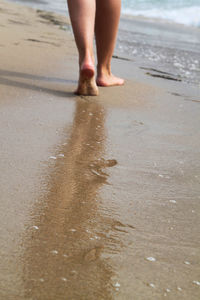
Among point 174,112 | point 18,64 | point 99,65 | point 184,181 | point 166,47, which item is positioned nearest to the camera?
point 184,181

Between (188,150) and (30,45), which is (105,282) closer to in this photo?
(188,150)

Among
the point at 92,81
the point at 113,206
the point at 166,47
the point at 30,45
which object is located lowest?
the point at 166,47

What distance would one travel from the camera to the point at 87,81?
229 cm

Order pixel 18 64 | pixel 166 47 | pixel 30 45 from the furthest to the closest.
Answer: pixel 166 47, pixel 30 45, pixel 18 64

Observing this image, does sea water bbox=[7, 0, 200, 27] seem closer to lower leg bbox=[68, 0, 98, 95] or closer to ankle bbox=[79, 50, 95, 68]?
lower leg bbox=[68, 0, 98, 95]

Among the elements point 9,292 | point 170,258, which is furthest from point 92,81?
point 9,292

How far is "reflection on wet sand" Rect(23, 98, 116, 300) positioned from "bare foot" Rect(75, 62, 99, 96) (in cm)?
79

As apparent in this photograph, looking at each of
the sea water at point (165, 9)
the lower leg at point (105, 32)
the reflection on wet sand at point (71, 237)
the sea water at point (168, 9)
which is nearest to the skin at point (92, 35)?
the lower leg at point (105, 32)

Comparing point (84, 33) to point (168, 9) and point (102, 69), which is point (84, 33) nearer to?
point (102, 69)

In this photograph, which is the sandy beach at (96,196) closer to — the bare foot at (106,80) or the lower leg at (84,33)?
the lower leg at (84,33)

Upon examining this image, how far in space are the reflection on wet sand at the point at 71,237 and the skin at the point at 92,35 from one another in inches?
33.3

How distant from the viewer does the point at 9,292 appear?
78 cm

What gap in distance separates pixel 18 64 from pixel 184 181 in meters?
1.81

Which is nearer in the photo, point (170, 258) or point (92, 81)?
point (170, 258)
